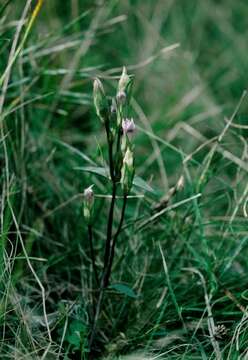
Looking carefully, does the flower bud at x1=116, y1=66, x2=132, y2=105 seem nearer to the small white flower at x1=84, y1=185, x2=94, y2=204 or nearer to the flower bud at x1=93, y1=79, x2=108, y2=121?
the flower bud at x1=93, y1=79, x2=108, y2=121

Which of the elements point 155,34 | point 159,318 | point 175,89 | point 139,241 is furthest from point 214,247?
point 155,34

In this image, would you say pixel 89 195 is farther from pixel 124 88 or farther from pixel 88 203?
pixel 124 88

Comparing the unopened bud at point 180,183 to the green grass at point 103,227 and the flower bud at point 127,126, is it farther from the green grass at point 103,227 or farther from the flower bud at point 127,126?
the flower bud at point 127,126

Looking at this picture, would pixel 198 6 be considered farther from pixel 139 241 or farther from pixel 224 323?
pixel 224 323

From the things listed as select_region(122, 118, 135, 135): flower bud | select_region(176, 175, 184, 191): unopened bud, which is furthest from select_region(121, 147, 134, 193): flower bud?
select_region(176, 175, 184, 191): unopened bud

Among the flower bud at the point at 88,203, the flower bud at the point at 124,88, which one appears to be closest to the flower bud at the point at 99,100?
the flower bud at the point at 124,88

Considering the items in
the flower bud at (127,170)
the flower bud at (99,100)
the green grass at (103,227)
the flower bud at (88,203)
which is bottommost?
the green grass at (103,227)

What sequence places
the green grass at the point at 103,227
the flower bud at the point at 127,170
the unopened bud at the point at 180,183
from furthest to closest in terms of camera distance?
the unopened bud at the point at 180,183
the green grass at the point at 103,227
the flower bud at the point at 127,170
